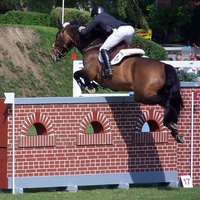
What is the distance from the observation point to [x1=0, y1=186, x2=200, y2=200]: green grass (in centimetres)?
1128

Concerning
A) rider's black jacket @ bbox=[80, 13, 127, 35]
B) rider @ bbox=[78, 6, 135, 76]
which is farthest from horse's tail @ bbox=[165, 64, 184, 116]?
rider's black jacket @ bbox=[80, 13, 127, 35]

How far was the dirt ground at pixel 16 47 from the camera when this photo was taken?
29688 millimetres

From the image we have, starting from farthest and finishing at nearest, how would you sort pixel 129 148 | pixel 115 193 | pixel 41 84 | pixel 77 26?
pixel 41 84 < pixel 77 26 < pixel 129 148 < pixel 115 193

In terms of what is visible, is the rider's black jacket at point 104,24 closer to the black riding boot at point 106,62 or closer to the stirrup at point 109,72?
→ the black riding boot at point 106,62

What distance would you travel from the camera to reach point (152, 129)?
13312mm

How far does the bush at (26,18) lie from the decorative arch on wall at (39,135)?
22161mm

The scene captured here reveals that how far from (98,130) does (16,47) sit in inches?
708

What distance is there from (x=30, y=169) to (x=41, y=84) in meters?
17.8

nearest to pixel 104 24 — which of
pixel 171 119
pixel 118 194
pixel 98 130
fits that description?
pixel 98 130

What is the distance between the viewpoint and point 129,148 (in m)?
12.9

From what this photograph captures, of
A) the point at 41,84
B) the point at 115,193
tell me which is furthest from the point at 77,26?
the point at 41,84

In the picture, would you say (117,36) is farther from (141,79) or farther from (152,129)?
(152,129)

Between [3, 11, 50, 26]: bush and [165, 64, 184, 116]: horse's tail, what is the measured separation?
22.4m

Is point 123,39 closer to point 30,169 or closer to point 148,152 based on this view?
point 148,152
